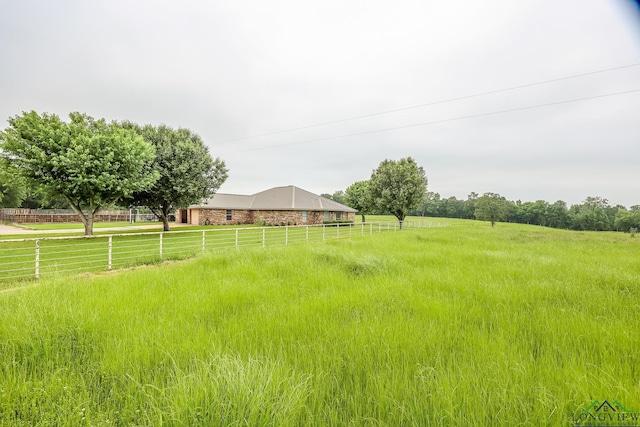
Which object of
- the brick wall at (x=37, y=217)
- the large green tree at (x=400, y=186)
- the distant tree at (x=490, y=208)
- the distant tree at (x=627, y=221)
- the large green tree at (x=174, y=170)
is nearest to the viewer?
the large green tree at (x=174, y=170)

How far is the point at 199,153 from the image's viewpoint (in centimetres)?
1822

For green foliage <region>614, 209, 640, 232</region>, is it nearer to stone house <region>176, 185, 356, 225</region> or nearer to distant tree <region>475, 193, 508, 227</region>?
distant tree <region>475, 193, 508, 227</region>

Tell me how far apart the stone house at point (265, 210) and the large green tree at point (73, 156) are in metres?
16.1

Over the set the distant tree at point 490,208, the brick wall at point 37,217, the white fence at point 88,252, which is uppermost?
the distant tree at point 490,208

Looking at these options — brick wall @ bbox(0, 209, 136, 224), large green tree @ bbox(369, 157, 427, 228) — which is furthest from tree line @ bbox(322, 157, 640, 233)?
brick wall @ bbox(0, 209, 136, 224)

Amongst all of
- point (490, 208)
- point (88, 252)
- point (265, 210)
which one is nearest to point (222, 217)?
point (265, 210)

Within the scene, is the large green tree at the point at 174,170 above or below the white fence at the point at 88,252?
above

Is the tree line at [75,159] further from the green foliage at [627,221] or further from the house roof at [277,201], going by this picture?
the green foliage at [627,221]

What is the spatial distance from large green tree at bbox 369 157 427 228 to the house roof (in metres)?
7.79

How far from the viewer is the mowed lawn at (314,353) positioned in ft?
5.21

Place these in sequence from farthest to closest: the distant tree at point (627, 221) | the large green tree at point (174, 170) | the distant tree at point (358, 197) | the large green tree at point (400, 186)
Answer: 1. the distant tree at point (627, 221)
2. the distant tree at point (358, 197)
3. the large green tree at point (400, 186)
4. the large green tree at point (174, 170)

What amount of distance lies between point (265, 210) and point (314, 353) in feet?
97.8

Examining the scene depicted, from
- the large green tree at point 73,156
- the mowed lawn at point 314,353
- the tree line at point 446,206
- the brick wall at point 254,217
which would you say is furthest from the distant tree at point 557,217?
the large green tree at point 73,156

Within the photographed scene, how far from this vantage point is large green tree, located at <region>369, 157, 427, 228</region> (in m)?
27.9
